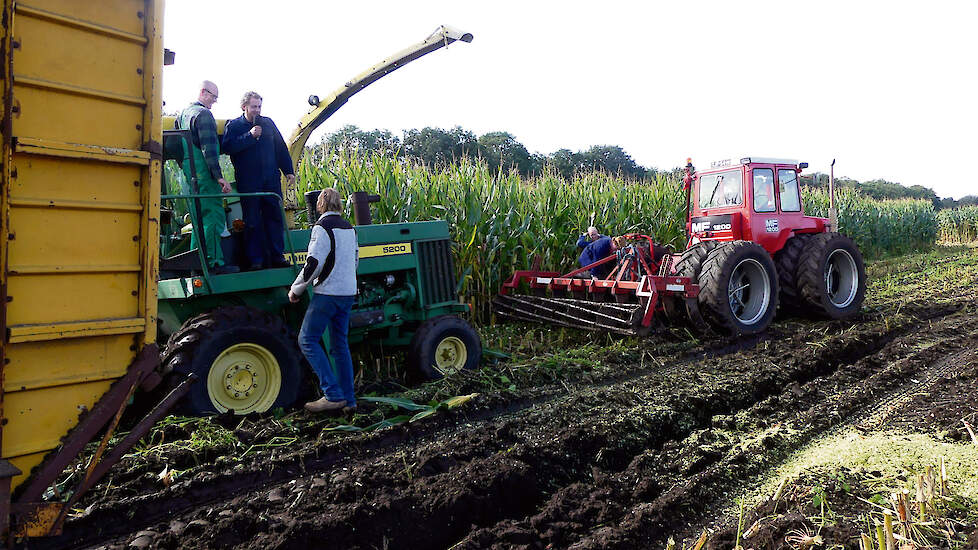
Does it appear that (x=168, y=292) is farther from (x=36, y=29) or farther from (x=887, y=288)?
(x=887, y=288)

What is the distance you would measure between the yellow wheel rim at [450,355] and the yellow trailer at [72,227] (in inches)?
121

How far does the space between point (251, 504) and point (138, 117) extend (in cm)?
193

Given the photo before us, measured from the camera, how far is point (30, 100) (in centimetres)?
282

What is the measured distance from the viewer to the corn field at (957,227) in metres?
30.2

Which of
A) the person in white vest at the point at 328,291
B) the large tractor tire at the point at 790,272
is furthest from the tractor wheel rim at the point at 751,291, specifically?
the person in white vest at the point at 328,291

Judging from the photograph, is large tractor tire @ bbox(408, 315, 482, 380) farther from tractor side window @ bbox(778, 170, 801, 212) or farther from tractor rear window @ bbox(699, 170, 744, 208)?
tractor side window @ bbox(778, 170, 801, 212)

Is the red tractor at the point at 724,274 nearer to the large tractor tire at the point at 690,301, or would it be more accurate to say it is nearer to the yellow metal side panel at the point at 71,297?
the large tractor tire at the point at 690,301

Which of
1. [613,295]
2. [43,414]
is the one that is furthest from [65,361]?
[613,295]

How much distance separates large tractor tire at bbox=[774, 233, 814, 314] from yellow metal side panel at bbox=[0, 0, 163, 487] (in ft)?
25.3

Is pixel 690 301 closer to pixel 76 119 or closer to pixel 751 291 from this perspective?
pixel 751 291

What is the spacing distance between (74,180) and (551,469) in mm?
2771

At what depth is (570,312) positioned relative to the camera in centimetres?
801

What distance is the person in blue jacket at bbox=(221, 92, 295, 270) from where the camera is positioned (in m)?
5.26

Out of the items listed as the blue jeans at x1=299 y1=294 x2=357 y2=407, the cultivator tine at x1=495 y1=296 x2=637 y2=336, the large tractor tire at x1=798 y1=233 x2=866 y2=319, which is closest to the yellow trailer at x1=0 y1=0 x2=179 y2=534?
the blue jeans at x1=299 y1=294 x2=357 y2=407
